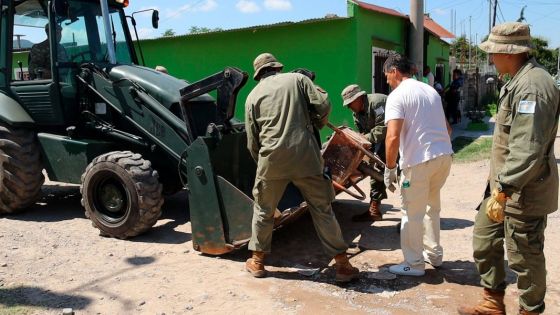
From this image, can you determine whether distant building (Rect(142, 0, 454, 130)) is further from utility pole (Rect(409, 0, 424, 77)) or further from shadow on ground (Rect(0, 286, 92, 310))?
shadow on ground (Rect(0, 286, 92, 310))

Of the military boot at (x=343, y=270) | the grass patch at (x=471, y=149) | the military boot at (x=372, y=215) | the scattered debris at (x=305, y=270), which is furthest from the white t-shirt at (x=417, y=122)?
the grass patch at (x=471, y=149)

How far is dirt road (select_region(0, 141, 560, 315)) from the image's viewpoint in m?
3.78

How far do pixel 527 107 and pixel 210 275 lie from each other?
277 cm

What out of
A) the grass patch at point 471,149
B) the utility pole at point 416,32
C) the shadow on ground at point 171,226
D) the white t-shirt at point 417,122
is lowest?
the shadow on ground at point 171,226

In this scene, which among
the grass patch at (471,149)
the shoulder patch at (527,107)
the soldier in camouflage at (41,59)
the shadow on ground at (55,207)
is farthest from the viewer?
the grass patch at (471,149)

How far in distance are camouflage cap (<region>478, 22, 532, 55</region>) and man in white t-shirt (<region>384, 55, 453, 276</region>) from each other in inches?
35.7

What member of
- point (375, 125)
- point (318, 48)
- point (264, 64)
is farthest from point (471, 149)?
point (264, 64)

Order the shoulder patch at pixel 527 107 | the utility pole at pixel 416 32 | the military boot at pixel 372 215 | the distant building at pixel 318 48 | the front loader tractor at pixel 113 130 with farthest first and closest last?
1. the utility pole at pixel 416 32
2. the distant building at pixel 318 48
3. the military boot at pixel 372 215
4. the front loader tractor at pixel 113 130
5. the shoulder patch at pixel 527 107

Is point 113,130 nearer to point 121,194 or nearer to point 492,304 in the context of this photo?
point 121,194

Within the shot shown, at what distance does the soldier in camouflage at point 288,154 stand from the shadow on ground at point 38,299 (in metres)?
1.41

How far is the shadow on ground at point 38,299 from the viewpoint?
12.5ft

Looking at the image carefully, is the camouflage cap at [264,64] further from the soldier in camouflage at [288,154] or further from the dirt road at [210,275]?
the dirt road at [210,275]

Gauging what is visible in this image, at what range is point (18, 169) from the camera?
19.1 ft

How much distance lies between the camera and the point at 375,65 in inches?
Result: 439
